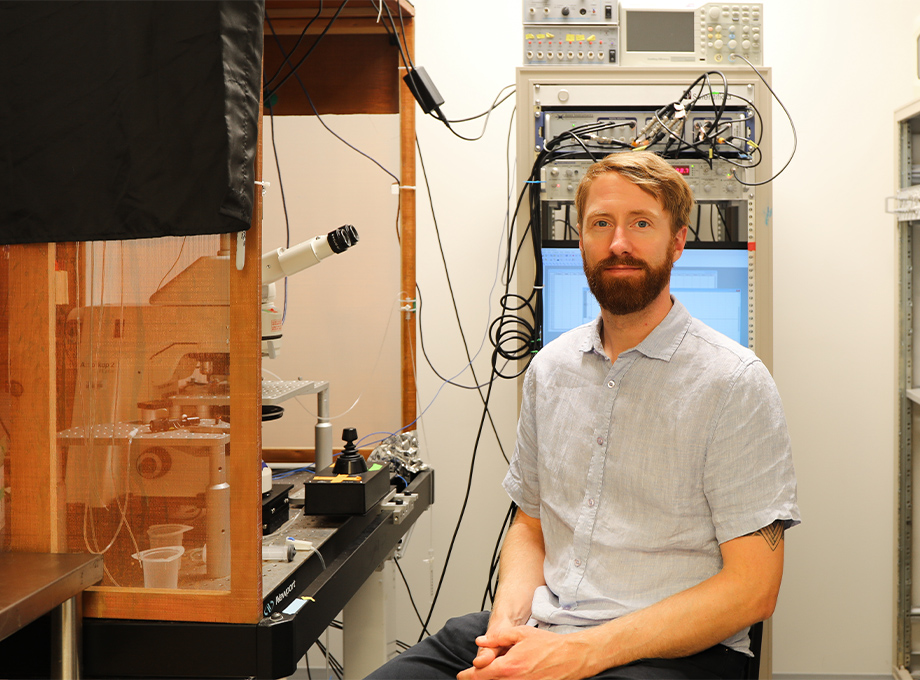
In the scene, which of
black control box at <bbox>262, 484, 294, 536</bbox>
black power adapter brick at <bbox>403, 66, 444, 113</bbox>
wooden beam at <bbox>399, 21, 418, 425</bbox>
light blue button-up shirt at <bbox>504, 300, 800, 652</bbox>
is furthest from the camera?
wooden beam at <bbox>399, 21, 418, 425</bbox>

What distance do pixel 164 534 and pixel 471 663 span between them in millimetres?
589

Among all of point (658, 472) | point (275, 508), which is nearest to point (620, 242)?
point (658, 472)

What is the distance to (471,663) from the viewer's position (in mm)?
1383

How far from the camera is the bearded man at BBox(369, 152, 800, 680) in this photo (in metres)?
1.21

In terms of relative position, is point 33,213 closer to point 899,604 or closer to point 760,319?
point 760,319

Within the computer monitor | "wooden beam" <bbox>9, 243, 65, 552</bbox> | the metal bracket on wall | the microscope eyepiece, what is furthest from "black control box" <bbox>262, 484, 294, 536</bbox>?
the metal bracket on wall

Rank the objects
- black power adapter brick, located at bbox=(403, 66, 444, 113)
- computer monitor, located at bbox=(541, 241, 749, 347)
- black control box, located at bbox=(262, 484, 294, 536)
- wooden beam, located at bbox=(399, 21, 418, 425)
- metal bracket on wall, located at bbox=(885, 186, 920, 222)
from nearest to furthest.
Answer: black control box, located at bbox=(262, 484, 294, 536) < black power adapter brick, located at bbox=(403, 66, 444, 113) < computer monitor, located at bbox=(541, 241, 749, 347) < metal bracket on wall, located at bbox=(885, 186, 920, 222) < wooden beam, located at bbox=(399, 21, 418, 425)

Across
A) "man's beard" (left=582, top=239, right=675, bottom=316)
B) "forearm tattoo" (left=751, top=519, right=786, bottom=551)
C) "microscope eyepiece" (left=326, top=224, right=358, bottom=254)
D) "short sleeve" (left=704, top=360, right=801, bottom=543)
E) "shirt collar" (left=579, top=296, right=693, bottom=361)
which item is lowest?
"forearm tattoo" (left=751, top=519, right=786, bottom=551)

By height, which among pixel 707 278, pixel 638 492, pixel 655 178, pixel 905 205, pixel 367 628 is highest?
pixel 905 205

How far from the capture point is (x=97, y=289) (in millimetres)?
1180

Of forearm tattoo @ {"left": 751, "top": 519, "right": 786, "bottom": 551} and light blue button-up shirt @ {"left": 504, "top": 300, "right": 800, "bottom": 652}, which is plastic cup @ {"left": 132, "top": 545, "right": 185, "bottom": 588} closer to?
light blue button-up shirt @ {"left": 504, "top": 300, "right": 800, "bottom": 652}

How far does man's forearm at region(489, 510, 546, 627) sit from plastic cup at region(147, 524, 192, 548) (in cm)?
57

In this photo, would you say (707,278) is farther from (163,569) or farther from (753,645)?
(163,569)

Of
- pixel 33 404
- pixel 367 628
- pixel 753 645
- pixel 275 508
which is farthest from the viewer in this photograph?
pixel 367 628
